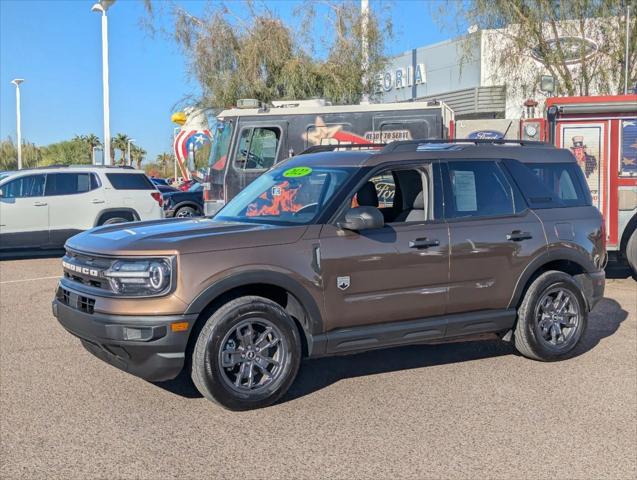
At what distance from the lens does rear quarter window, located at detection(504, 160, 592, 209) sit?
6.66 meters

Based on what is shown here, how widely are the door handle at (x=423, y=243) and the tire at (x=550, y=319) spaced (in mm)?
1140

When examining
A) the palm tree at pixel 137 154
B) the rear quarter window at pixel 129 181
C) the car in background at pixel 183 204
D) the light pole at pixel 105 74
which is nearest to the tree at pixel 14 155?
the palm tree at pixel 137 154

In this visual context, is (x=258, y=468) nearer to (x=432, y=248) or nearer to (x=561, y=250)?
(x=432, y=248)

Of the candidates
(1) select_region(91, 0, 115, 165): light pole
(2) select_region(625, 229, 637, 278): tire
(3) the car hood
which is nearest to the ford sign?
(2) select_region(625, 229, 637, 278): tire

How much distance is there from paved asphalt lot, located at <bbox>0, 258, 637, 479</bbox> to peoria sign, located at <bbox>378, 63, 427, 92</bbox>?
22911 millimetres

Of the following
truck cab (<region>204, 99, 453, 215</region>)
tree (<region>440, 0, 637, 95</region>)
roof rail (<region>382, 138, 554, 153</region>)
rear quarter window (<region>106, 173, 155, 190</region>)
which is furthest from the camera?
tree (<region>440, 0, 637, 95</region>)

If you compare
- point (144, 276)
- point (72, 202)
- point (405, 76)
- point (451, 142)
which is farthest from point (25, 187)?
point (405, 76)

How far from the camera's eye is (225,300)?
17.2 ft

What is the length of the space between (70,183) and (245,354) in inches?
414

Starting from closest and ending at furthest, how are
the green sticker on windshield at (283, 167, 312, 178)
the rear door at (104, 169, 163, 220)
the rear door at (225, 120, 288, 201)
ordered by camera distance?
the green sticker on windshield at (283, 167, 312, 178)
the rear door at (225, 120, 288, 201)
the rear door at (104, 169, 163, 220)

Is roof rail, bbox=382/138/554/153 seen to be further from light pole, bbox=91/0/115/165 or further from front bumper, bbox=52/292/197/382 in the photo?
light pole, bbox=91/0/115/165

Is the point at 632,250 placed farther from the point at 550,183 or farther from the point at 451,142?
the point at 451,142

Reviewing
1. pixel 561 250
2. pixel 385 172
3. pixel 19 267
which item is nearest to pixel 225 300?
pixel 385 172

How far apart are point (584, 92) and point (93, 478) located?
16024 millimetres
